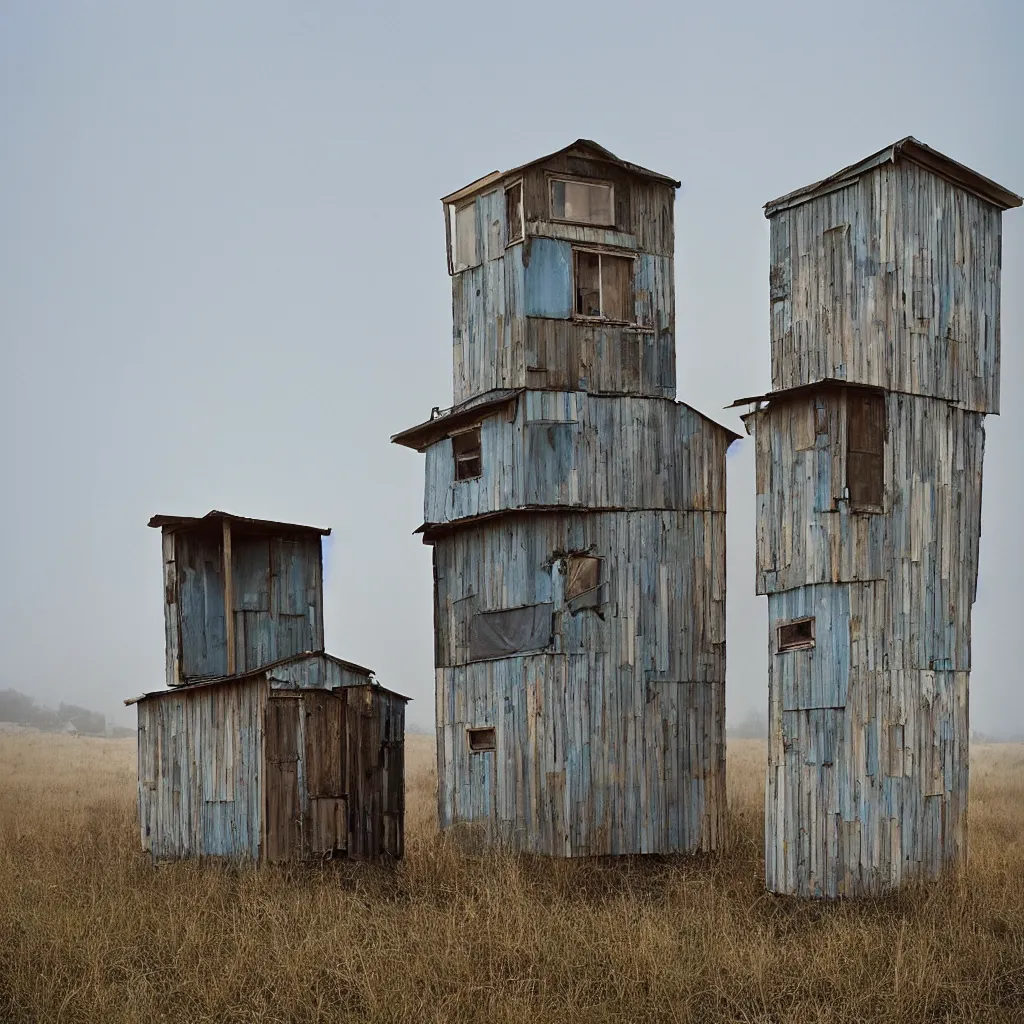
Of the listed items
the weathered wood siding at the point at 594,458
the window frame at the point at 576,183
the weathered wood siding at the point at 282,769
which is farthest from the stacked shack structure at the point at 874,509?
the weathered wood siding at the point at 282,769

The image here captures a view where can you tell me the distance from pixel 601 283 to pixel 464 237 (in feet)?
10.7

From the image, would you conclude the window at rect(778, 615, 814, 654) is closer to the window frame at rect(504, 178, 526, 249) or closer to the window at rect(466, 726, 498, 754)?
the window at rect(466, 726, 498, 754)

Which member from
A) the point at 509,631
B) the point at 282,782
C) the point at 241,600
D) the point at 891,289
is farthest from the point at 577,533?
the point at 241,600

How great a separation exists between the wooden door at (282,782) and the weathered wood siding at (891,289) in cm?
1045

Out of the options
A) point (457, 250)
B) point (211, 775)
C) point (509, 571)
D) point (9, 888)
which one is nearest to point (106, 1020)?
point (9, 888)

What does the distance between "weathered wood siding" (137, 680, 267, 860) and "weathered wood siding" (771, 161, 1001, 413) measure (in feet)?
37.4

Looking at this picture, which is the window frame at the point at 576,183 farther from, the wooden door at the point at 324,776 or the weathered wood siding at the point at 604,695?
the wooden door at the point at 324,776

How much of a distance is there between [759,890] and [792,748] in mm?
2638

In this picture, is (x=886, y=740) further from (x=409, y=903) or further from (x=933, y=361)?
(x=409, y=903)

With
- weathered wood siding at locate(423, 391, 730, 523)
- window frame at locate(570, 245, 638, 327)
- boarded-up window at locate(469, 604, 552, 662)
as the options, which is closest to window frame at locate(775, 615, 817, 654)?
boarded-up window at locate(469, 604, 552, 662)

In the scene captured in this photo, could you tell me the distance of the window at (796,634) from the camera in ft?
77.7

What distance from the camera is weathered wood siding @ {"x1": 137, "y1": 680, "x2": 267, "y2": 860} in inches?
1078

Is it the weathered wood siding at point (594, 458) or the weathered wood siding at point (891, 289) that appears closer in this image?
the weathered wood siding at point (891, 289)

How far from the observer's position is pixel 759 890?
24.5 meters
